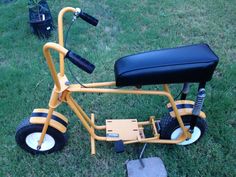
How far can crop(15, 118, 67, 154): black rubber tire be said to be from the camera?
2.36 metres

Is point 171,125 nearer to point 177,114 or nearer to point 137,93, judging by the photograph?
point 177,114

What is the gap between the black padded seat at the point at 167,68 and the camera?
77.5 inches

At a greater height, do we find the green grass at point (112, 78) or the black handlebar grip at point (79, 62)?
the black handlebar grip at point (79, 62)

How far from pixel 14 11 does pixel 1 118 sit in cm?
236

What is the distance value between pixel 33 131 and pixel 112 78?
129 centimetres

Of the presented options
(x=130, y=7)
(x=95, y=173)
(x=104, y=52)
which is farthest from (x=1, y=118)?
(x=130, y=7)

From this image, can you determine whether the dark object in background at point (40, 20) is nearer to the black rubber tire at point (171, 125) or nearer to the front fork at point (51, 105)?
the front fork at point (51, 105)

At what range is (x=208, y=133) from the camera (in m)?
2.71

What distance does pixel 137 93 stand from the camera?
6.90ft

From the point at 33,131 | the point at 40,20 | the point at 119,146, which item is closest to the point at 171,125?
the point at 119,146

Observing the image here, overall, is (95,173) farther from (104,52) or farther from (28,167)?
(104,52)

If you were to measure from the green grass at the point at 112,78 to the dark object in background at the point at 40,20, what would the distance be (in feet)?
0.36

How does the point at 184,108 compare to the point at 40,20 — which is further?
the point at 40,20

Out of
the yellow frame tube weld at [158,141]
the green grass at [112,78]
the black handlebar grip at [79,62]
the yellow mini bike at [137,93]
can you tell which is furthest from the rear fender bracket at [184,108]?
the black handlebar grip at [79,62]
